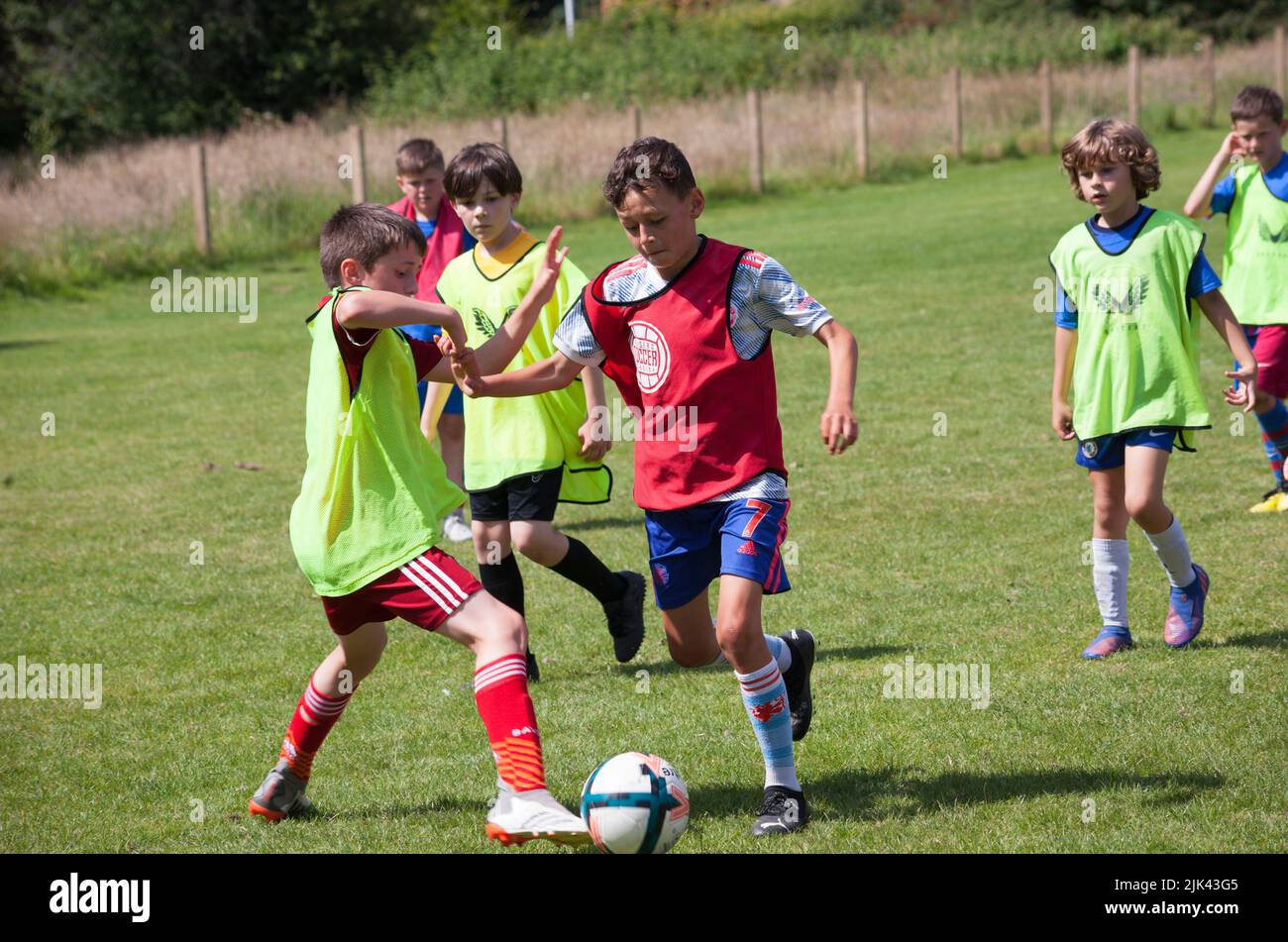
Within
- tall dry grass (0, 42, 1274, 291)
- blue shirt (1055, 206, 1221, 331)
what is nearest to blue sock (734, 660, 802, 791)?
blue shirt (1055, 206, 1221, 331)

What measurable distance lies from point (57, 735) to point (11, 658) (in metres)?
1.12

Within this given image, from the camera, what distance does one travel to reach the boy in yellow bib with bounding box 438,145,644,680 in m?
5.74

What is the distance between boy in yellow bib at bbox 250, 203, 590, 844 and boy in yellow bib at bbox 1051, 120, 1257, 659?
2.32 meters

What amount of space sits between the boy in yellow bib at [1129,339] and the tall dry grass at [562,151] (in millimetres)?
18850

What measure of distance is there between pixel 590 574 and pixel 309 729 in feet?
5.61

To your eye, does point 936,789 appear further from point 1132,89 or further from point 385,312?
point 1132,89

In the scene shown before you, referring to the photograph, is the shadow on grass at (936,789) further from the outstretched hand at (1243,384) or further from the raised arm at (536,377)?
the outstretched hand at (1243,384)

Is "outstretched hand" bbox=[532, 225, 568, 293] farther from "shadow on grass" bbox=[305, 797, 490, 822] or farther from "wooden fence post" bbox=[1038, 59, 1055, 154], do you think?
"wooden fence post" bbox=[1038, 59, 1055, 154]

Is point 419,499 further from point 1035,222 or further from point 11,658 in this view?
point 1035,222

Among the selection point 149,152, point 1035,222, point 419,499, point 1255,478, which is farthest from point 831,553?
point 149,152

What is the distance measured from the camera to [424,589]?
410 centimetres

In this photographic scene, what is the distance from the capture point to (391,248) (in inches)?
170

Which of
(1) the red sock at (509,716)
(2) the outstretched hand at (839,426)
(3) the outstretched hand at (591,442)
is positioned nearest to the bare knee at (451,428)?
(3) the outstretched hand at (591,442)

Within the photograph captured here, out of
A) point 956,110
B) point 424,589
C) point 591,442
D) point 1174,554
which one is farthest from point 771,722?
point 956,110
